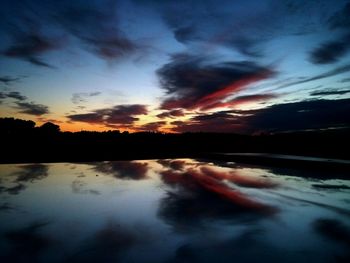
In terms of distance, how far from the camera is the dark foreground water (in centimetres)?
543

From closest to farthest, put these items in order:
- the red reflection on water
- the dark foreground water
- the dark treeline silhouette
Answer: the dark foreground water → the red reflection on water → the dark treeline silhouette

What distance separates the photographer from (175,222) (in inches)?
291

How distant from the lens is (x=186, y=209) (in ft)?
28.5

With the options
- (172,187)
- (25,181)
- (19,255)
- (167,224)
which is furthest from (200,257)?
(25,181)

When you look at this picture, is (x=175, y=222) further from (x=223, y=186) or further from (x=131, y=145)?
(x=131, y=145)

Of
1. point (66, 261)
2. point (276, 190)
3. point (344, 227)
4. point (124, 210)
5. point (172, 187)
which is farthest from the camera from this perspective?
point (172, 187)

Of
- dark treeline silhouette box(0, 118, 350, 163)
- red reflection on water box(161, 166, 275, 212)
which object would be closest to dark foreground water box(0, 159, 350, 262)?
red reflection on water box(161, 166, 275, 212)

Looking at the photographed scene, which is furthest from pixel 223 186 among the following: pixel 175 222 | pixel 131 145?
pixel 131 145

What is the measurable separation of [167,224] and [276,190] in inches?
241

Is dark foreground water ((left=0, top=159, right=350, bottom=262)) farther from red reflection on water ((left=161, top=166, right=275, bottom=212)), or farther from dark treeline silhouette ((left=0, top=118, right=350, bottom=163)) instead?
dark treeline silhouette ((left=0, top=118, right=350, bottom=163))

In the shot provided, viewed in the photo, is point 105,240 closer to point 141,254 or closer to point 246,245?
point 141,254

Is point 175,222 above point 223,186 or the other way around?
the other way around

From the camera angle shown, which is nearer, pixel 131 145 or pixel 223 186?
pixel 223 186

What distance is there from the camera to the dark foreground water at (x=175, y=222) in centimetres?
543
